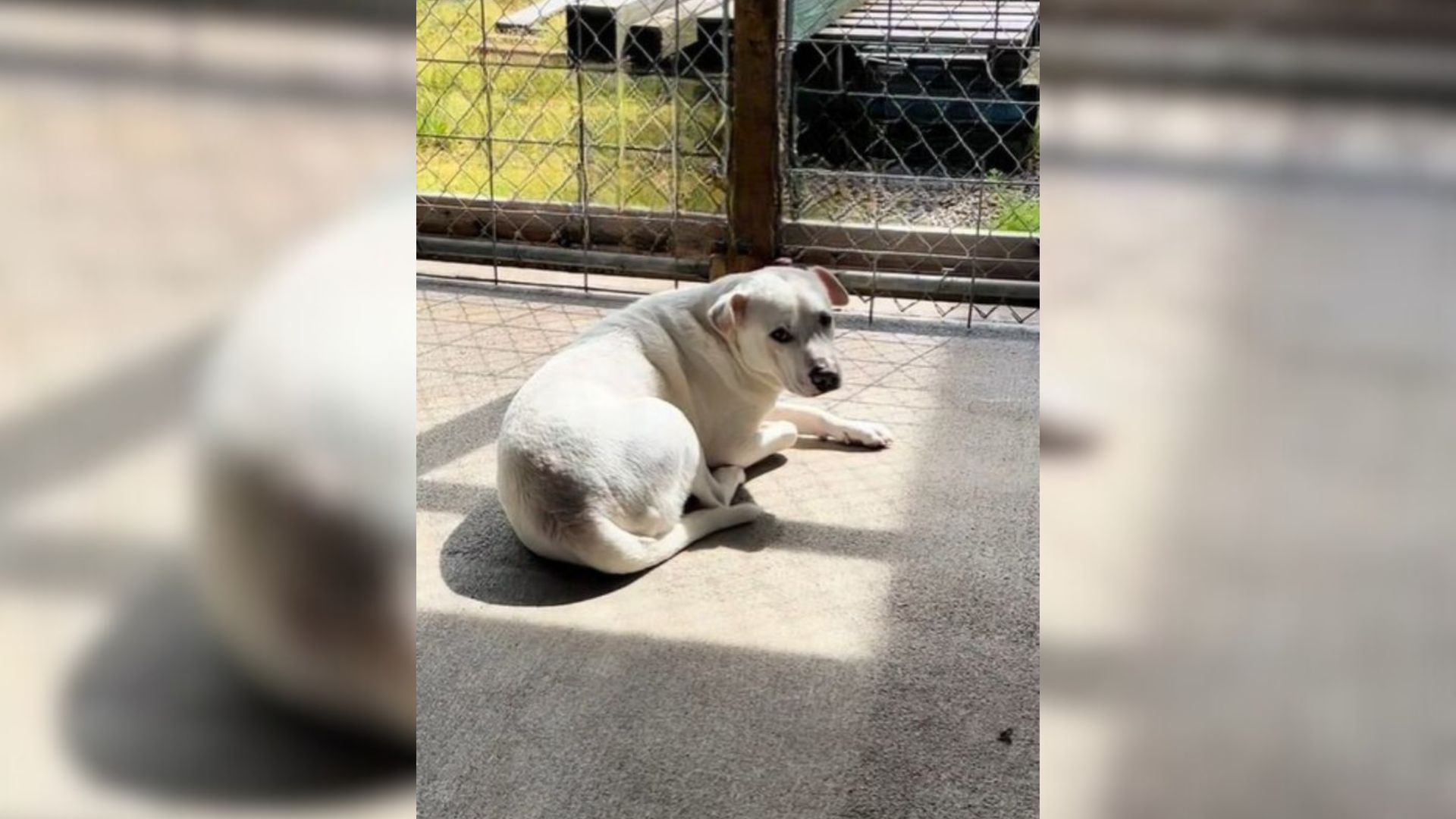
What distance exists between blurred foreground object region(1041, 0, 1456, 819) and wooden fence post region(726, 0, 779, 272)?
89.0 inches

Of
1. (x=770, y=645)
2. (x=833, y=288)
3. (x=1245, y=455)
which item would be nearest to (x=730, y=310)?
(x=833, y=288)

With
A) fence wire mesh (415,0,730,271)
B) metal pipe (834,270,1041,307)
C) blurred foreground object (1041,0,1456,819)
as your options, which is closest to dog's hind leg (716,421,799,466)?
metal pipe (834,270,1041,307)

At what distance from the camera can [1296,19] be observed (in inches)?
13.4

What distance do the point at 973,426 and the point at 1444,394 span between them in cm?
177

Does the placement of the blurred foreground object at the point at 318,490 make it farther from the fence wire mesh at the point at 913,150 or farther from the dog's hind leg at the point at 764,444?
the fence wire mesh at the point at 913,150

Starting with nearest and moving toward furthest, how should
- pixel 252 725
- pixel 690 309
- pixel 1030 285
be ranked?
pixel 252 725 < pixel 690 309 < pixel 1030 285

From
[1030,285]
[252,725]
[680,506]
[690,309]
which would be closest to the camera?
[252,725]

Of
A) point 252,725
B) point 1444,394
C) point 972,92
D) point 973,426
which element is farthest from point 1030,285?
point 252,725

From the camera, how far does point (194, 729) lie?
283 mm

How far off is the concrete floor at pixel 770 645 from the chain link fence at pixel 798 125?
22.0 inches

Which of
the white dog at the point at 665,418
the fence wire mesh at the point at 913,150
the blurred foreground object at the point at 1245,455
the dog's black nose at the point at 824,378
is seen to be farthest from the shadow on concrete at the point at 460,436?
the blurred foreground object at the point at 1245,455

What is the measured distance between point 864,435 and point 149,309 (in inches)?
71.9

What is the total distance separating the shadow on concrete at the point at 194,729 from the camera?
0.90 feet

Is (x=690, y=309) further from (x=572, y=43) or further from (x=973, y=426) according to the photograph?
(x=572, y=43)
